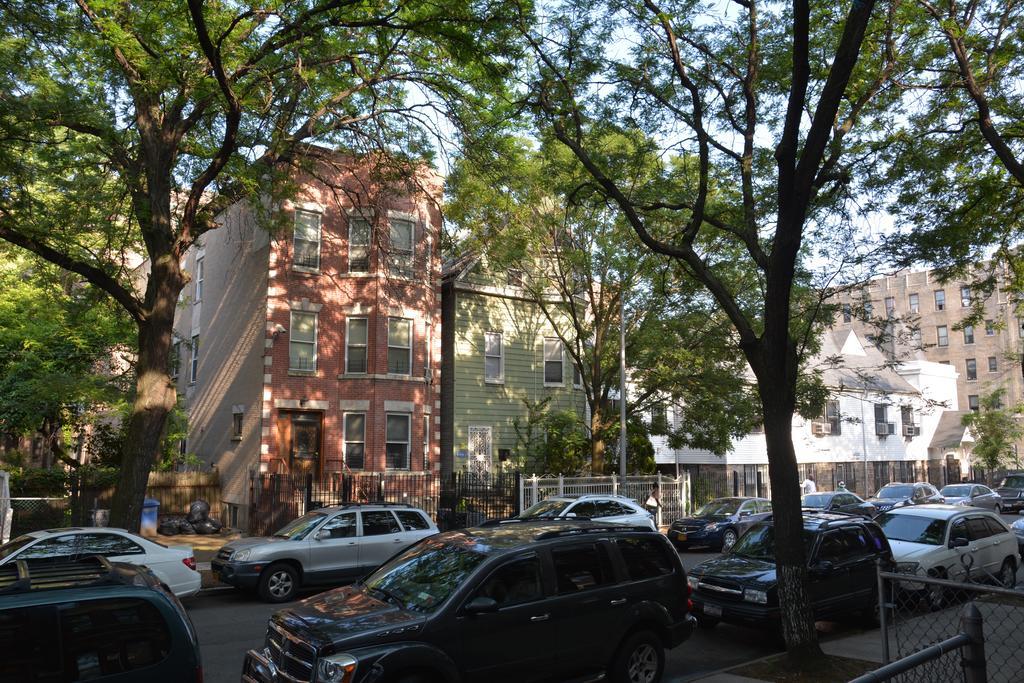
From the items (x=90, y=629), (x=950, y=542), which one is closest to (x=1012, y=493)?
(x=950, y=542)

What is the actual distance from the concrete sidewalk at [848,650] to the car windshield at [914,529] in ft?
9.63

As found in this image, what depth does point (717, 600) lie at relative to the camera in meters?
10.8

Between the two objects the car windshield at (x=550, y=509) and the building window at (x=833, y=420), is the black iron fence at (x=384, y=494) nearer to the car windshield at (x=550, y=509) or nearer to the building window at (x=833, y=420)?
the car windshield at (x=550, y=509)

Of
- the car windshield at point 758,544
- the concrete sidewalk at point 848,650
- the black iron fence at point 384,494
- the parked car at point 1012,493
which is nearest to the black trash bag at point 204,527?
the black iron fence at point 384,494

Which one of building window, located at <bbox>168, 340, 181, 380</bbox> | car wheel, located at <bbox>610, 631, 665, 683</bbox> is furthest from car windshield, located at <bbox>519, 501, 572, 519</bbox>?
building window, located at <bbox>168, 340, 181, 380</bbox>

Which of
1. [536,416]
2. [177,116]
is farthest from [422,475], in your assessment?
[177,116]

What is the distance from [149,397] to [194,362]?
16.9 metres

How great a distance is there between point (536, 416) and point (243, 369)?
1023cm

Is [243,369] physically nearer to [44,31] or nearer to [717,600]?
[44,31]

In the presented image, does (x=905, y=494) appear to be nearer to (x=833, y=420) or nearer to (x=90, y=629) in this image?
(x=833, y=420)

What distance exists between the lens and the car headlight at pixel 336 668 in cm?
575

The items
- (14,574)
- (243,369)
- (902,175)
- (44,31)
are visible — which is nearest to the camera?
(14,574)

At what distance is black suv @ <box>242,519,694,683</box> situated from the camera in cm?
612

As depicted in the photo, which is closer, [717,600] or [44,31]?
[717,600]
